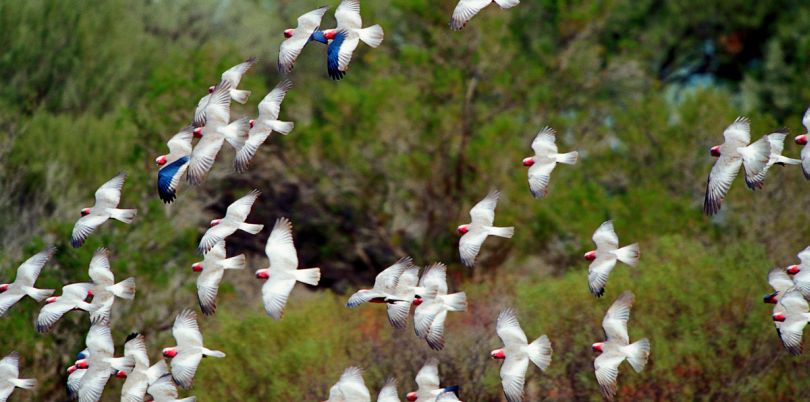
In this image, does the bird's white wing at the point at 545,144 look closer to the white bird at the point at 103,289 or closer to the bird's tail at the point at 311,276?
the bird's tail at the point at 311,276

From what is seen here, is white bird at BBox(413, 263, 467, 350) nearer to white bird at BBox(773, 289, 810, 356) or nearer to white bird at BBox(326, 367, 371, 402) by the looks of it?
white bird at BBox(326, 367, 371, 402)

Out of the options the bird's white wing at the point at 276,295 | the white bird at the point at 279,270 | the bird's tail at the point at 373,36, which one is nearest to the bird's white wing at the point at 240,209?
the white bird at the point at 279,270

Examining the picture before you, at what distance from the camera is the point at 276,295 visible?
17.2m

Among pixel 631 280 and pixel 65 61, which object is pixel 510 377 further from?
pixel 65 61

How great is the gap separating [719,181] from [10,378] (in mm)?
8536

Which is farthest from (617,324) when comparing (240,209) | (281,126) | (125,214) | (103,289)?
(103,289)

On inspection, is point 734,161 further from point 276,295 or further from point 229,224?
point 229,224

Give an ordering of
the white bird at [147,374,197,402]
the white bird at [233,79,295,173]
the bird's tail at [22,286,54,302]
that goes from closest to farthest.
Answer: the white bird at [233,79,295,173] → the white bird at [147,374,197,402] → the bird's tail at [22,286,54,302]

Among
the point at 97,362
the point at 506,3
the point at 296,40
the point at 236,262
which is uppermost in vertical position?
the point at 506,3

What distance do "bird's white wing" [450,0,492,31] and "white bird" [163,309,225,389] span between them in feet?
14.5

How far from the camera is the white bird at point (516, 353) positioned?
17547 mm

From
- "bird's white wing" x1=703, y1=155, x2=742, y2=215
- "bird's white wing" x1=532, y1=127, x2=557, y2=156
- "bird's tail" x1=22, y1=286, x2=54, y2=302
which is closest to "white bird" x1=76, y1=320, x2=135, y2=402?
"bird's tail" x1=22, y1=286, x2=54, y2=302

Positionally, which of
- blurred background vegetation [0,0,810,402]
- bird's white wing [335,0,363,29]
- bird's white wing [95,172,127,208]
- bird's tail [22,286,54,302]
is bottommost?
blurred background vegetation [0,0,810,402]

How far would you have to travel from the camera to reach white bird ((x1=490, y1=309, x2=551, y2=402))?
1755 cm
